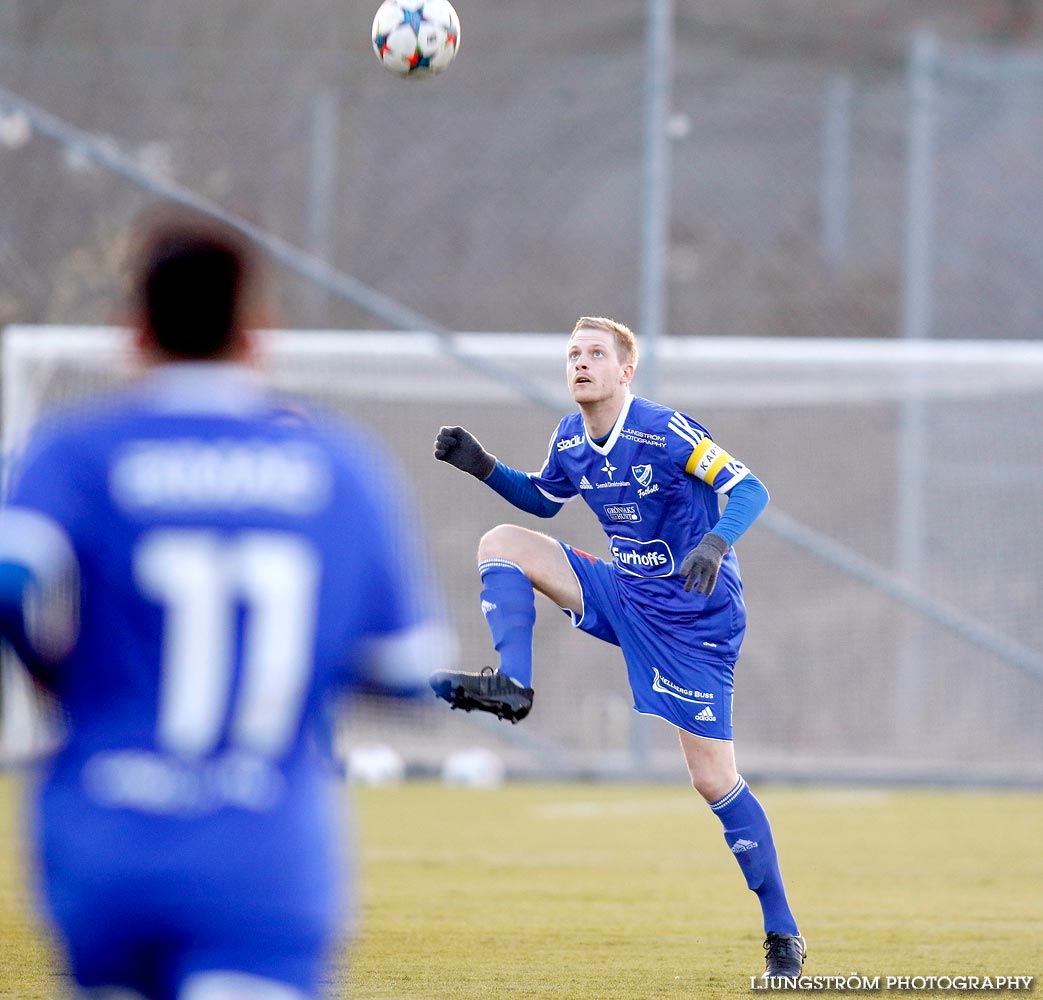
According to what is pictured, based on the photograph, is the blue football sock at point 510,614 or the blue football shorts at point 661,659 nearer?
the blue football sock at point 510,614

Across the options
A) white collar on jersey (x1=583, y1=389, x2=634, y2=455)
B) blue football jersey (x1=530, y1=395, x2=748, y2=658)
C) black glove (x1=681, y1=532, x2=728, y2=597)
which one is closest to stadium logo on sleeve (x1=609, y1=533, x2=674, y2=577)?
blue football jersey (x1=530, y1=395, x2=748, y2=658)

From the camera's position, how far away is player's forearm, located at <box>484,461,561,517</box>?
6.53m

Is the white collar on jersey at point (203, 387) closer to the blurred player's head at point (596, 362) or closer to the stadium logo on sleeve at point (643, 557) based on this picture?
the blurred player's head at point (596, 362)

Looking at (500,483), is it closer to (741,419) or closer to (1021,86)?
(741,419)

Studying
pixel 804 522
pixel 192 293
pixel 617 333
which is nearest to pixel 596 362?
pixel 617 333

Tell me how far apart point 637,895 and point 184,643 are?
560 cm

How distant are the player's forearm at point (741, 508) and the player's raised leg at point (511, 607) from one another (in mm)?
574

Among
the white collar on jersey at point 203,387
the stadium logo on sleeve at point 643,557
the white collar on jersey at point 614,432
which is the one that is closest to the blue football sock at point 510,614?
the stadium logo on sleeve at point 643,557

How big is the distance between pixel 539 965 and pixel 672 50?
40.2 ft

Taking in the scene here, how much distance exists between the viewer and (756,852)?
584 centimetres

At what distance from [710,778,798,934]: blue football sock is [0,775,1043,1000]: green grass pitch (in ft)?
0.56

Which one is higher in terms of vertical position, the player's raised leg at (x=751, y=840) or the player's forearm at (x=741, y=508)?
the player's forearm at (x=741, y=508)

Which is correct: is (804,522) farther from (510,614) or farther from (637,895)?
(510,614)

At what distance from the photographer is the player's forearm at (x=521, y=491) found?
6.53 m
